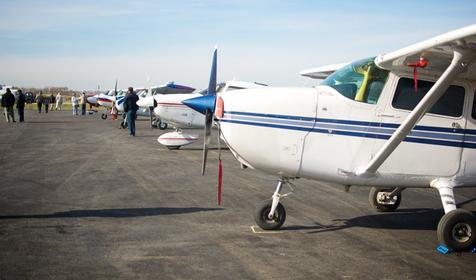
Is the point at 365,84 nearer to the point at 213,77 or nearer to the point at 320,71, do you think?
the point at 213,77

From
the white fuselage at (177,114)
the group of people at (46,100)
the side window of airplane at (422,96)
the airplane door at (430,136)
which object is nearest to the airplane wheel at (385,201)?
the airplane door at (430,136)

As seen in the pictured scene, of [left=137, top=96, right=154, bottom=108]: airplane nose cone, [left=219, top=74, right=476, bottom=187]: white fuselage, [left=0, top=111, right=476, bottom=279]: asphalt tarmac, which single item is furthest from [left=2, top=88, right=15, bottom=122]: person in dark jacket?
[left=219, top=74, right=476, bottom=187]: white fuselage

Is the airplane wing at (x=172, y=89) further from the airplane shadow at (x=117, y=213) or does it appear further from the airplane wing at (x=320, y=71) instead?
A: the airplane shadow at (x=117, y=213)

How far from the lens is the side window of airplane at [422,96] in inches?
266

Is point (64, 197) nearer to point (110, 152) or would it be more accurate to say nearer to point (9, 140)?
point (110, 152)

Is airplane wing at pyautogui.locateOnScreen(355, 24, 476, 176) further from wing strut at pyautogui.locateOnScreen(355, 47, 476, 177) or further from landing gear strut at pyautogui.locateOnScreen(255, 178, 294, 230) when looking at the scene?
landing gear strut at pyautogui.locateOnScreen(255, 178, 294, 230)

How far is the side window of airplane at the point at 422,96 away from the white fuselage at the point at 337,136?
0.24 ft

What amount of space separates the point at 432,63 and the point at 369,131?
Result: 1193mm

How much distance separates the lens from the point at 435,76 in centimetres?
684

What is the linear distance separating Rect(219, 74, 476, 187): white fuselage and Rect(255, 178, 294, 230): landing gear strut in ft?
1.38

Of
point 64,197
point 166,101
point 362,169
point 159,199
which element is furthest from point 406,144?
point 166,101

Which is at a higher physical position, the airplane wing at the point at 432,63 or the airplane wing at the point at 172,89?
the airplane wing at the point at 432,63

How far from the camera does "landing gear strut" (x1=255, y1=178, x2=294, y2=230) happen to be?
703 cm

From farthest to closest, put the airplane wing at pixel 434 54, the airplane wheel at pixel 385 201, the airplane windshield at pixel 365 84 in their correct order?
the airplane wheel at pixel 385 201, the airplane windshield at pixel 365 84, the airplane wing at pixel 434 54
